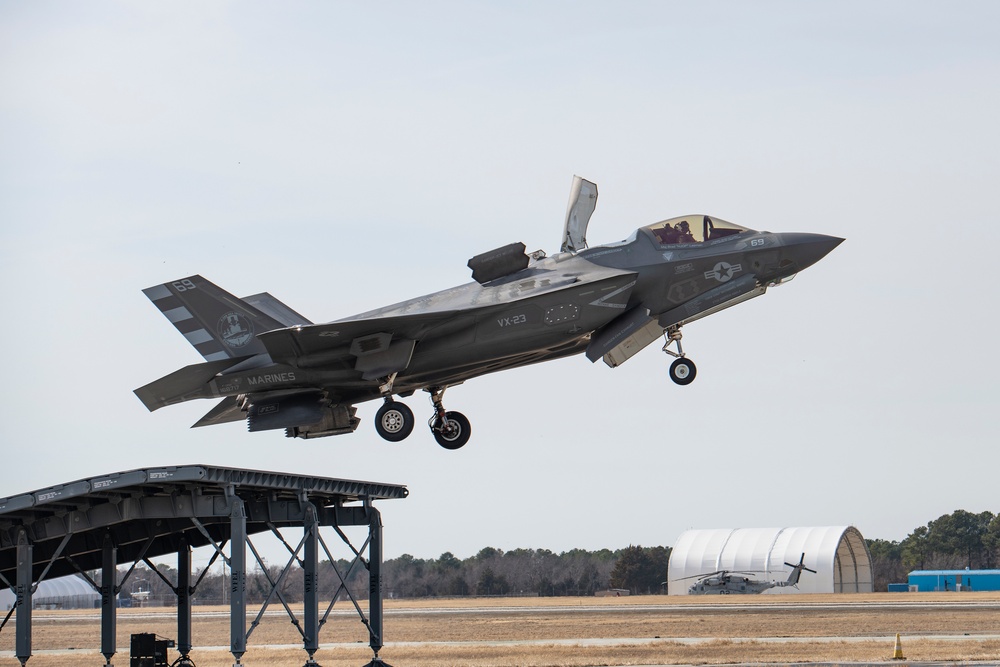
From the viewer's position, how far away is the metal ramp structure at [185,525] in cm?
3067

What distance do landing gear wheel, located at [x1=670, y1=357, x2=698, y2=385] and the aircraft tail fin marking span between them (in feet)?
31.5

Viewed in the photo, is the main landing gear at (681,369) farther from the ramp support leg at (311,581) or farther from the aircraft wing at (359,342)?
the ramp support leg at (311,581)

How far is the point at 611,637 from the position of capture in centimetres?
5244

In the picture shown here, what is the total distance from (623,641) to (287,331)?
2713 centimetres

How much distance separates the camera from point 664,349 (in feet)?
90.5

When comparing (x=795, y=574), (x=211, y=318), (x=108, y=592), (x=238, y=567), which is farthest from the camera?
(x=795, y=574)

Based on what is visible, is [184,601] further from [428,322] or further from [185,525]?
[428,322]

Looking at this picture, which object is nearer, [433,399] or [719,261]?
[719,261]

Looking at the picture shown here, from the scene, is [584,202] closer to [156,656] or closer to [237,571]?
[237,571]

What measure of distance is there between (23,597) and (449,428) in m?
11.7

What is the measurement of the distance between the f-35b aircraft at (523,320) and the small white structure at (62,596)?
108m

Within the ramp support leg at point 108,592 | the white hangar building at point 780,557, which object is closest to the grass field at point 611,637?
the ramp support leg at point 108,592

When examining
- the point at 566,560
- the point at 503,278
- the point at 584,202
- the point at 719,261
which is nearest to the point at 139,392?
the point at 503,278

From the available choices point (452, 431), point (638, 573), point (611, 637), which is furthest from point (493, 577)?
point (452, 431)
